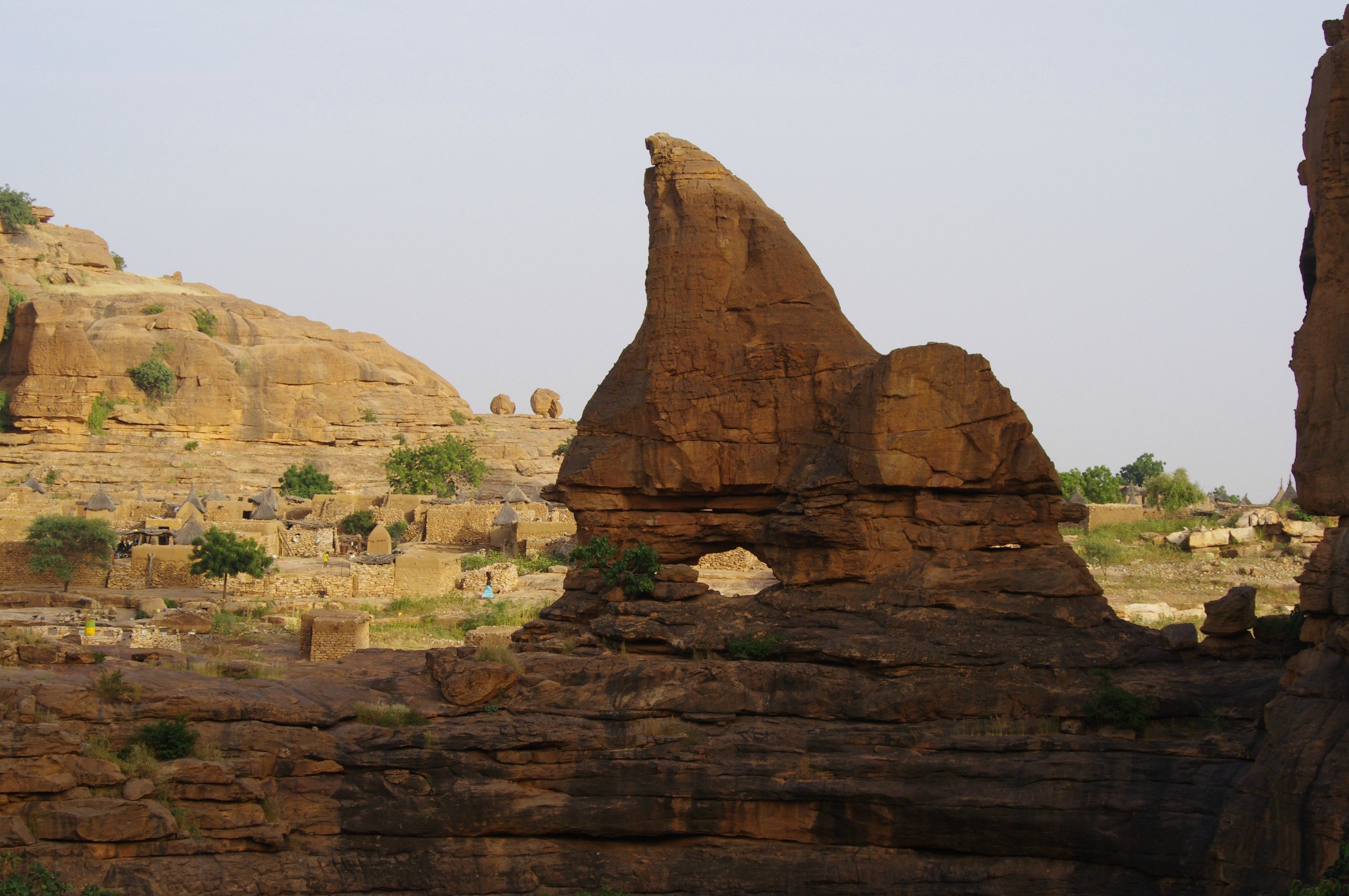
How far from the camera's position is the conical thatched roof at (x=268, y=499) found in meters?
51.1

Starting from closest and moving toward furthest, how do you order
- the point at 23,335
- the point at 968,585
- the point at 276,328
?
the point at 968,585 → the point at 23,335 → the point at 276,328

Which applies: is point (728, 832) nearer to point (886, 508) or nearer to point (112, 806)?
point (886, 508)

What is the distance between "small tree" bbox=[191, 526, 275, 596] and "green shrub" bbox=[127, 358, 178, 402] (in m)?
40.0

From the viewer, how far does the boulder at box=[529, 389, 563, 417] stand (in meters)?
96.6

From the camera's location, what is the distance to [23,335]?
72.4 m

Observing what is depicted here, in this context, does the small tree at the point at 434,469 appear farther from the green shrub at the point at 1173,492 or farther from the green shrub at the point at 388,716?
the green shrub at the point at 388,716

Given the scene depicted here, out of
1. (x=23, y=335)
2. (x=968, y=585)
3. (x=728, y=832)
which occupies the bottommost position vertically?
(x=728, y=832)

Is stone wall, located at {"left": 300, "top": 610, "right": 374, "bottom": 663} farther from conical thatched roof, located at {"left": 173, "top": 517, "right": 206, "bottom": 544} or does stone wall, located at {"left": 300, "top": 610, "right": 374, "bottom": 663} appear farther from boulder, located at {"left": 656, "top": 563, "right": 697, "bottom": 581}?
conical thatched roof, located at {"left": 173, "top": 517, "right": 206, "bottom": 544}

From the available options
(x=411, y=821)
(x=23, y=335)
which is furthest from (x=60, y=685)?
(x=23, y=335)

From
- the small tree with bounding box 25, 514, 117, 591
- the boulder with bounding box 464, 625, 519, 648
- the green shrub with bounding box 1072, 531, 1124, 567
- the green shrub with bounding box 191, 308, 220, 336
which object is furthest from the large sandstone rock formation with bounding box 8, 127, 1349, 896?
the green shrub with bounding box 191, 308, 220, 336

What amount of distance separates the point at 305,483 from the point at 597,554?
161 feet

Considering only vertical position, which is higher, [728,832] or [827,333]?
[827,333]

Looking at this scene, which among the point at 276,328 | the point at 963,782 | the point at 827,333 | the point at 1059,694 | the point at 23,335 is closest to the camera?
the point at 963,782

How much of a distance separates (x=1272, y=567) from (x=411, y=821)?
25.7m
